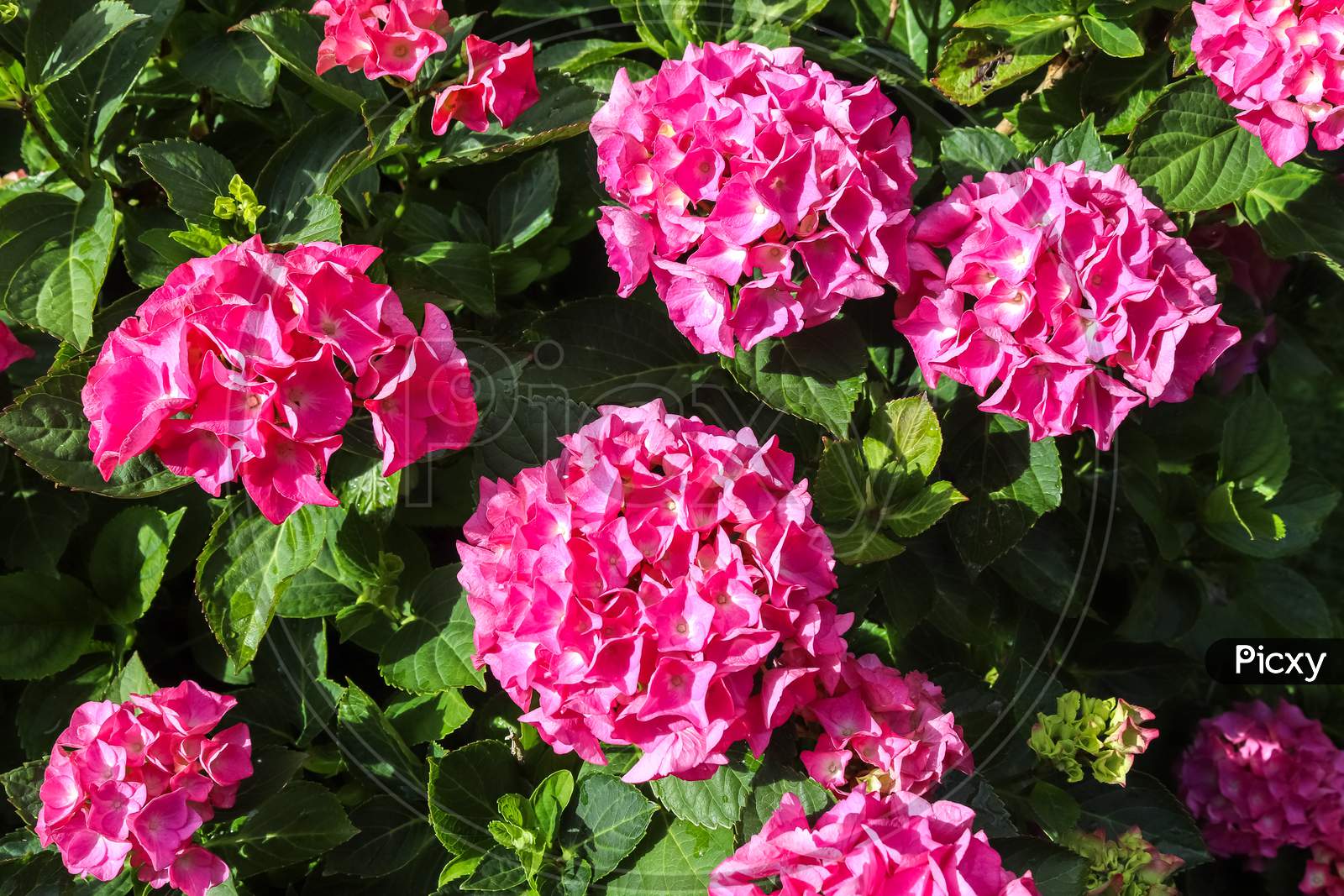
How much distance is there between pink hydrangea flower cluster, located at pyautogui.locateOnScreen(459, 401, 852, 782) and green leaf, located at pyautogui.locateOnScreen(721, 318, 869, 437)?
19 cm

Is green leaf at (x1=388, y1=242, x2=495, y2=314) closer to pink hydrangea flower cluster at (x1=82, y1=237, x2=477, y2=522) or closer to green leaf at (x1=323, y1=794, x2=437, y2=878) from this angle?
pink hydrangea flower cluster at (x1=82, y1=237, x2=477, y2=522)

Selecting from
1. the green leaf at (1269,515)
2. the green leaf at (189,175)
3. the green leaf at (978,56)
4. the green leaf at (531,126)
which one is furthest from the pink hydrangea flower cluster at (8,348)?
the green leaf at (1269,515)

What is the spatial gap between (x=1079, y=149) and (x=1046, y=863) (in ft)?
3.70

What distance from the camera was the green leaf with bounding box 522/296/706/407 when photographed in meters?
1.89

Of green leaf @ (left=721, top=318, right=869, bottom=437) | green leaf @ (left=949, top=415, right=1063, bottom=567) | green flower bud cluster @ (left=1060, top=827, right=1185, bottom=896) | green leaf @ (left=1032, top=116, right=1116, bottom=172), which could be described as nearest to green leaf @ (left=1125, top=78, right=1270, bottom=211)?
green leaf @ (left=1032, top=116, right=1116, bottom=172)

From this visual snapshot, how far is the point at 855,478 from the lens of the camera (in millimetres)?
1693

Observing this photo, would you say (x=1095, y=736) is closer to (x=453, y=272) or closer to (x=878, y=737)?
(x=878, y=737)

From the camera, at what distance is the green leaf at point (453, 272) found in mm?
1845

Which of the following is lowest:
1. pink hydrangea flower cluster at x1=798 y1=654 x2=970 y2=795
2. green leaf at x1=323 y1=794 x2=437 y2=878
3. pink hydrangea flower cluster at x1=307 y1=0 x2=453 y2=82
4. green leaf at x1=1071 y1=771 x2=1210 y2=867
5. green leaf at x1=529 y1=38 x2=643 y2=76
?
green leaf at x1=1071 y1=771 x2=1210 y2=867

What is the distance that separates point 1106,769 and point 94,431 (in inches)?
59.1

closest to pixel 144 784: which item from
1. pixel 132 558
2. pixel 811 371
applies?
pixel 132 558

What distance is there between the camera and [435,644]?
5.99 ft

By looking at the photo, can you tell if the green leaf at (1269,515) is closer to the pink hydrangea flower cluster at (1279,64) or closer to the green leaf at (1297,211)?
the green leaf at (1297,211)

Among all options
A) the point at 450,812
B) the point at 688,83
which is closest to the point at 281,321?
the point at 688,83
